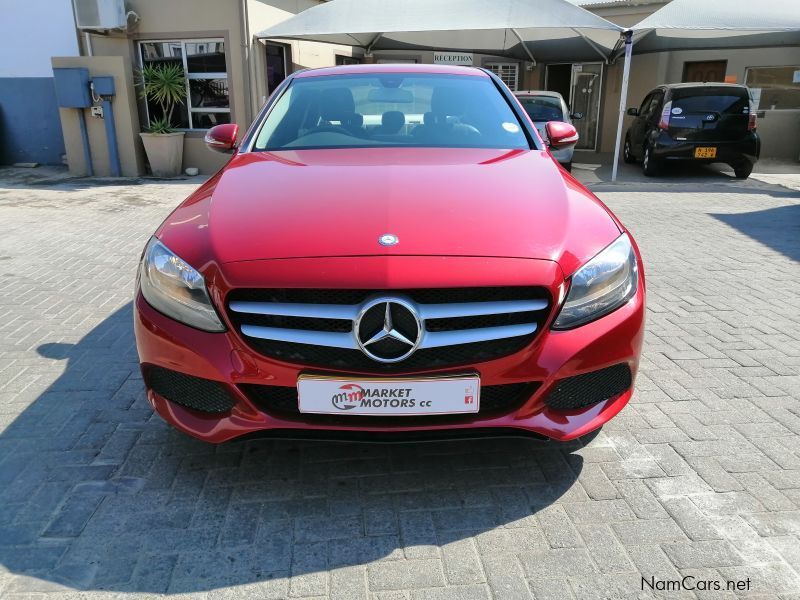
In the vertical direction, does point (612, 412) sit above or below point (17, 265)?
above

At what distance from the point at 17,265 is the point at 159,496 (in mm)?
4336

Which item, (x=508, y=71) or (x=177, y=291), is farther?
(x=508, y=71)

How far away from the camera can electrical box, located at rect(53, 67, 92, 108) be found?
1068 centimetres

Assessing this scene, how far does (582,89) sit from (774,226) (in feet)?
35.9

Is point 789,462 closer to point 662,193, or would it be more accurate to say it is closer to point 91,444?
point 91,444

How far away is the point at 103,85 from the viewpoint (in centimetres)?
1079

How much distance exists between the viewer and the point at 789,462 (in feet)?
8.95

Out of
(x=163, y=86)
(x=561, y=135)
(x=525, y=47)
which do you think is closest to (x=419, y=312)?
(x=561, y=135)

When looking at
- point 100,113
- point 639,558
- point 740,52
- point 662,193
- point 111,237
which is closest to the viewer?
point 639,558

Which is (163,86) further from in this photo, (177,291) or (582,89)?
(582,89)

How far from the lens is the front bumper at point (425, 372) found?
2.22m

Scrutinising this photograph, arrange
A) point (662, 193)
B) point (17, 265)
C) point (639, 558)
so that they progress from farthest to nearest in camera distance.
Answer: point (662, 193), point (17, 265), point (639, 558)

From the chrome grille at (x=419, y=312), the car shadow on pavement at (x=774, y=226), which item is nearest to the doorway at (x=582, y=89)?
the car shadow on pavement at (x=774, y=226)

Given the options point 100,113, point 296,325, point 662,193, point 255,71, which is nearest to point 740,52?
point 662,193
